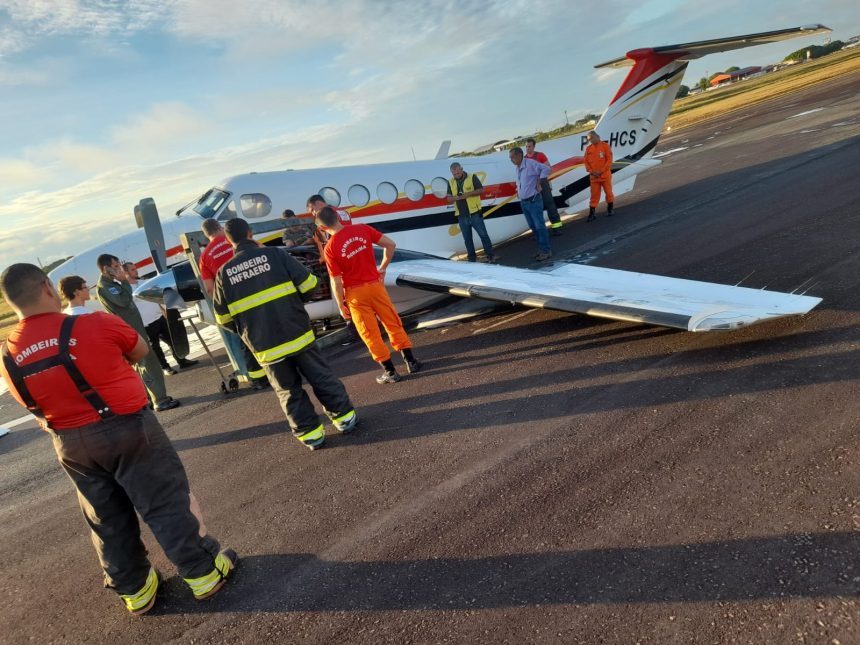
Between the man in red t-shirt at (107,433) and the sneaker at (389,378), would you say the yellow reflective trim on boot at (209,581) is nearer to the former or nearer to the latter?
the man in red t-shirt at (107,433)

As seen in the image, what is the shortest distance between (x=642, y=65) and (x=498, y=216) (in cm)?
625

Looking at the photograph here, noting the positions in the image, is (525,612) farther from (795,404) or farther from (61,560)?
(61,560)

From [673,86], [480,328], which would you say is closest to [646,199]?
[673,86]

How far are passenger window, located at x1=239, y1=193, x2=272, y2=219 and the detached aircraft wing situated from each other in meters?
2.67

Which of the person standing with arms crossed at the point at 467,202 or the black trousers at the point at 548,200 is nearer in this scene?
the person standing with arms crossed at the point at 467,202

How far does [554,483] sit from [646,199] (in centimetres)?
1287

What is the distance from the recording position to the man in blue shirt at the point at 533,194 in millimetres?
10492

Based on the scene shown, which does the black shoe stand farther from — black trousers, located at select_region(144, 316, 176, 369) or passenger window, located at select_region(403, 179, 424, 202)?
passenger window, located at select_region(403, 179, 424, 202)

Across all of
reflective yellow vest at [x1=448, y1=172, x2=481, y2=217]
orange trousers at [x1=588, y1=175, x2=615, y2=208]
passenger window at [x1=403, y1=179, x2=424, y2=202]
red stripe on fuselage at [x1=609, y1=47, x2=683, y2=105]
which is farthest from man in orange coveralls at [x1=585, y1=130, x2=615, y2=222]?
passenger window at [x1=403, y1=179, x2=424, y2=202]

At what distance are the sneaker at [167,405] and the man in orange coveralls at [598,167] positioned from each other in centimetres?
1052

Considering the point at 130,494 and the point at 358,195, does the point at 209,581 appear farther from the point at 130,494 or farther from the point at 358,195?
the point at 358,195

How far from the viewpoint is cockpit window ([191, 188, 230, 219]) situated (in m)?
9.12

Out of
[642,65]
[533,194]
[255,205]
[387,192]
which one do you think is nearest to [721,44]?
[642,65]

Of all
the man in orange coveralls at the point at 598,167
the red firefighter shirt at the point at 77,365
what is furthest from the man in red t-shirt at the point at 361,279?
the man in orange coveralls at the point at 598,167
